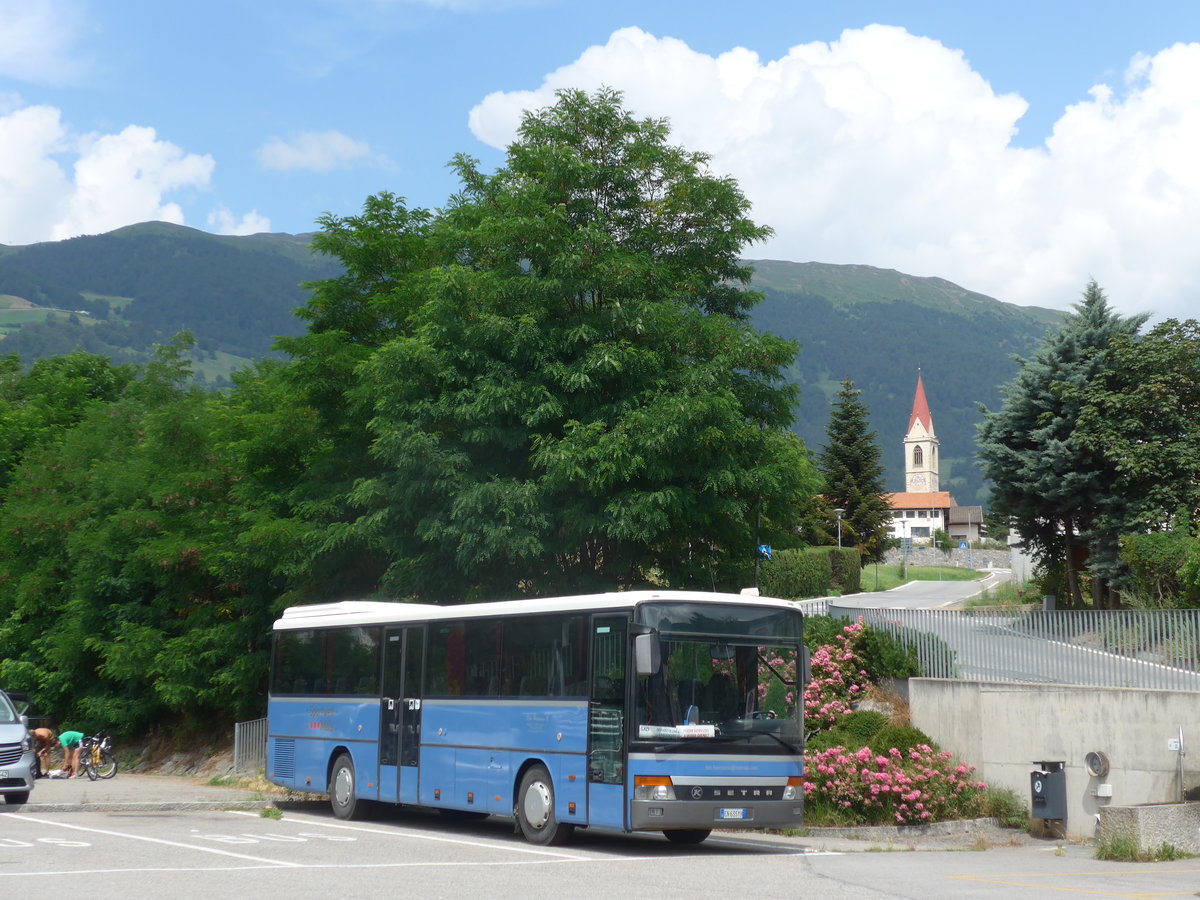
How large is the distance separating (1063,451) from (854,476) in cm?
5649

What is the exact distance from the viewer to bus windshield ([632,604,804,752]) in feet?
50.8

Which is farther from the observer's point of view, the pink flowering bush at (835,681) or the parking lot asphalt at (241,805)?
the pink flowering bush at (835,681)

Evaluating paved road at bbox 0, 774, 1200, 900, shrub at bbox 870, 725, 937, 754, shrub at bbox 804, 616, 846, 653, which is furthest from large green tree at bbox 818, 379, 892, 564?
paved road at bbox 0, 774, 1200, 900

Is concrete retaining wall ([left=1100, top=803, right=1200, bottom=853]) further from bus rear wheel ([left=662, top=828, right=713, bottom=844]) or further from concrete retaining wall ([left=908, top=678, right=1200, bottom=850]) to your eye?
bus rear wheel ([left=662, top=828, right=713, bottom=844])

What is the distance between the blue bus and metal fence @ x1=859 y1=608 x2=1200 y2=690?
5.88m

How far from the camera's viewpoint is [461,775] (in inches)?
712

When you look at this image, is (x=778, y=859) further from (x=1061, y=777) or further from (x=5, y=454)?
(x=5, y=454)

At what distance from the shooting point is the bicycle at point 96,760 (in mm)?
31234

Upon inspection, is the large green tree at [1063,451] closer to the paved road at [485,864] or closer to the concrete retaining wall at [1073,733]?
the concrete retaining wall at [1073,733]

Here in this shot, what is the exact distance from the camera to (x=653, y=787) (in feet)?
49.8

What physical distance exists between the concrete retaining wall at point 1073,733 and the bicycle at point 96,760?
62.6ft

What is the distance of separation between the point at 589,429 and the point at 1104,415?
17554 millimetres

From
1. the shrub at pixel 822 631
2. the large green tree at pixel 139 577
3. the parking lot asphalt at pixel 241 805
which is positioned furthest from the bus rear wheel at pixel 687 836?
the large green tree at pixel 139 577

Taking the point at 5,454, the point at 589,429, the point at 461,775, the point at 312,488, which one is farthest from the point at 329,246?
the point at 5,454
